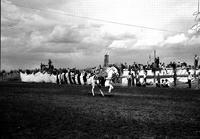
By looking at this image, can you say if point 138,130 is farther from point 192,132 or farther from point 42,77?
point 42,77

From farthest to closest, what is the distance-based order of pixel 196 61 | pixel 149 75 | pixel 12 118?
pixel 149 75 < pixel 196 61 < pixel 12 118

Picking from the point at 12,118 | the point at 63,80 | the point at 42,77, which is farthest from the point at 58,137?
the point at 42,77

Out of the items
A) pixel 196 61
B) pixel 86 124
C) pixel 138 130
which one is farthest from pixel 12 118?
pixel 196 61

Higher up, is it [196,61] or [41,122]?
[196,61]

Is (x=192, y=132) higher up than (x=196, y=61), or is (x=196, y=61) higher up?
(x=196, y=61)

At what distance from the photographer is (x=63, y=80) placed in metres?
49.4

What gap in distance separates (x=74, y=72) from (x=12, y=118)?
37093 millimetres

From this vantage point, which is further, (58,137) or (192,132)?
(192,132)

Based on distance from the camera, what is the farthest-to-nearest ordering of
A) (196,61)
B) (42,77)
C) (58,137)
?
1. (42,77)
2. (196,61)
3. (58,137)

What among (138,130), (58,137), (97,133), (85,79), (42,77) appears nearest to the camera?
(58,137)

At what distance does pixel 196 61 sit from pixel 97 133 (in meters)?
30.1

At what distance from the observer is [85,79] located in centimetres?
4619

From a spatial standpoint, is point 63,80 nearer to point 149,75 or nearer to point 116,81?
point 116,81

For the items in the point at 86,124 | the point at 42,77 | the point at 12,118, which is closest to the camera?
the point at 86,124
